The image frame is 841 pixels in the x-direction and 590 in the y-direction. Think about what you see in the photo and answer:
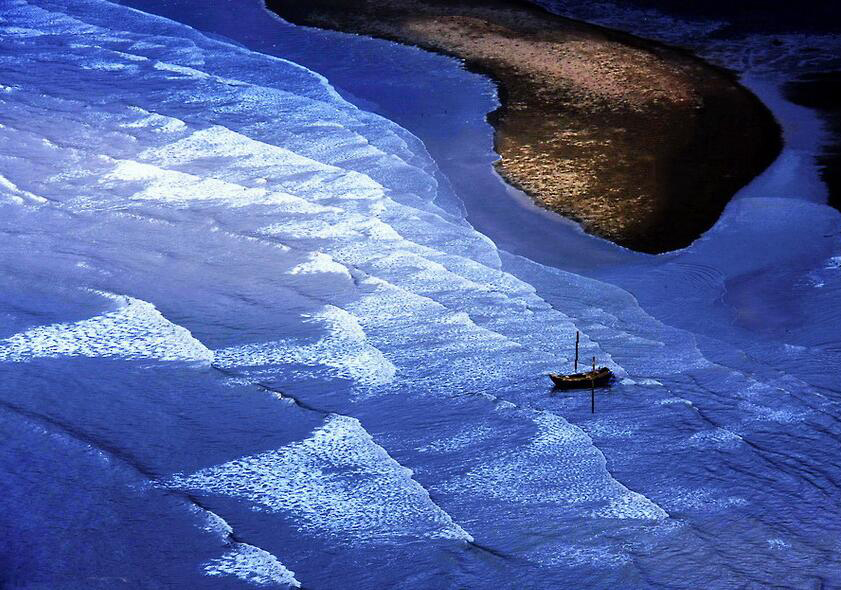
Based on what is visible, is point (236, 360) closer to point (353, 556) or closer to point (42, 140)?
point (353, 556)

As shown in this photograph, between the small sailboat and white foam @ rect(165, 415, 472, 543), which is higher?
the small sailboat

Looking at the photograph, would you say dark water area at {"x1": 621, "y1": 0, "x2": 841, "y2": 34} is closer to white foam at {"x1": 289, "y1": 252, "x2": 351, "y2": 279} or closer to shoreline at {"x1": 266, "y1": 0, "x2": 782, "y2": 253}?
shoreline at {"x1": 266, "y1": 0, "x2": 782, "y2": 253}

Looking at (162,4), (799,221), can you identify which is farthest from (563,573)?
(162,4)

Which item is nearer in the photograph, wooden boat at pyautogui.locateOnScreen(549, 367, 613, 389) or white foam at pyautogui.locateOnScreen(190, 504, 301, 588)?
white foam at pyautogui.locateOnScreen(190, 504, 301, 588)

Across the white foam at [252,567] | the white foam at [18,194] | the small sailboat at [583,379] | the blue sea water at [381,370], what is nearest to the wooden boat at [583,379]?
the small sailboat at [583,379]

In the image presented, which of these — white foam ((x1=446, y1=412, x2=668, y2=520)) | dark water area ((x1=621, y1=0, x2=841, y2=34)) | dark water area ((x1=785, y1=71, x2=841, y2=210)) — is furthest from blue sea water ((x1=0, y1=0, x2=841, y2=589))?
dark water area ((x1=621, y1=0, x2=841, y2=34))

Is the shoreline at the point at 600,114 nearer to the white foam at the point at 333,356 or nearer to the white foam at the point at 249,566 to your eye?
the white foam at the point at 333,356
